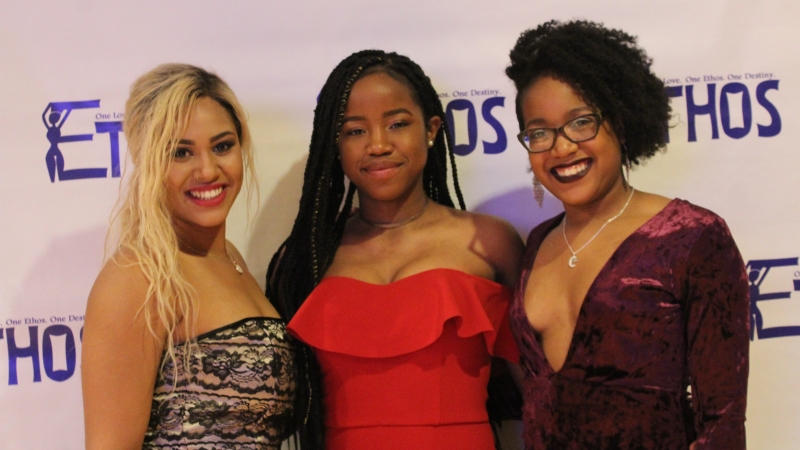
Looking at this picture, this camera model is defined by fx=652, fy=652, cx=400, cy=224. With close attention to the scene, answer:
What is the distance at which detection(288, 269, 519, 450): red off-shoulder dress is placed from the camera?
192cm

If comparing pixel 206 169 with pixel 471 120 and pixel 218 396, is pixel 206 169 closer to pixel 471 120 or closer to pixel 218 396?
pixel 218 396

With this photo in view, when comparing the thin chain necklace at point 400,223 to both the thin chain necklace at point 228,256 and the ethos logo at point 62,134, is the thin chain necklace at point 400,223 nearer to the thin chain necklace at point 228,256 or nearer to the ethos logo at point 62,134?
the thin chain necklace at point 228,256

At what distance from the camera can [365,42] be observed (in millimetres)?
2562

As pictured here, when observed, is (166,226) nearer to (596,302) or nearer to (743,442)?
(596,302)

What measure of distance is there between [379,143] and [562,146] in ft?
2.00

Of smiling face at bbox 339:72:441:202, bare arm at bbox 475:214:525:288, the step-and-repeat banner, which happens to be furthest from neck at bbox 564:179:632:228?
the step-and-repeat banner

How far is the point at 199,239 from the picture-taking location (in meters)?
2.03

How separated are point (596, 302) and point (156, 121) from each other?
4.16 feet

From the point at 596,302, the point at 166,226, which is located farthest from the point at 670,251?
the point at 166,226

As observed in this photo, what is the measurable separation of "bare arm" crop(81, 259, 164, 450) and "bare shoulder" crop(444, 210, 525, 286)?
104 centimetres

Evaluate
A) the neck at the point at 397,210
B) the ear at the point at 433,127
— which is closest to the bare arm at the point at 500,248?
the neck at the point at 397,210

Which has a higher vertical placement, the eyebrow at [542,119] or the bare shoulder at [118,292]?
the eyebrow at [542,119]

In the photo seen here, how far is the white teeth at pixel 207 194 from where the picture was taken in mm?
1903

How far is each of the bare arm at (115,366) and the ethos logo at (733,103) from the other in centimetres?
207
